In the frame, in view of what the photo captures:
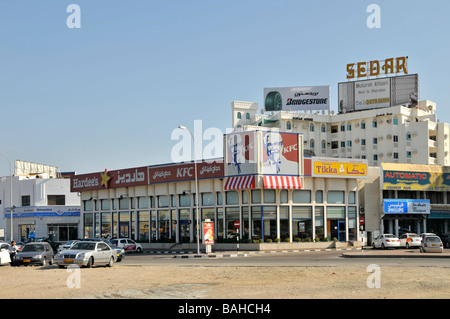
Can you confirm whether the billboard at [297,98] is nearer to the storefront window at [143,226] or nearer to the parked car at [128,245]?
the storefront window at [143,226]

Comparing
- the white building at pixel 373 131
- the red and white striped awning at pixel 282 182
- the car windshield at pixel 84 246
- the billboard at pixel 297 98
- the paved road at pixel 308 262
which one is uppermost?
the billboard at pixel 297 98

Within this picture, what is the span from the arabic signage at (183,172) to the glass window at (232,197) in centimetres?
211

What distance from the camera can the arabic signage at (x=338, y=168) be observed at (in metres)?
55.2

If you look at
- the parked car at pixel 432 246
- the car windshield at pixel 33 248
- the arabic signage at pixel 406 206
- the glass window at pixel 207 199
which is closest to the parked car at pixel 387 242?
the parked car at pixel 432 246

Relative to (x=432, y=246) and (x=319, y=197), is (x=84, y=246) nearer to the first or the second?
(x=432, y=246)

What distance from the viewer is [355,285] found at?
66.2ft

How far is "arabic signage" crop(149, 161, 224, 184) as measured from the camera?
2160 inches

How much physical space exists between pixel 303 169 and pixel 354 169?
6248 mm

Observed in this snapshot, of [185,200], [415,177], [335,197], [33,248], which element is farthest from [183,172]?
[33,248]

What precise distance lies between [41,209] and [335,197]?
41.4 metres

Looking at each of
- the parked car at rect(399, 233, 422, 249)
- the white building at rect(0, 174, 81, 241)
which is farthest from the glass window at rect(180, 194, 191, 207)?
the white building at rect(0, 174, 81, 241)

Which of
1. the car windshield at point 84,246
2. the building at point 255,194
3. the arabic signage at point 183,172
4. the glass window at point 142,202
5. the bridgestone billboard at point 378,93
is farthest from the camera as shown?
the bridgestone billboard at point 378,93

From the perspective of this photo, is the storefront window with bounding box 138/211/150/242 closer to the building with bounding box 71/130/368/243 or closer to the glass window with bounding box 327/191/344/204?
the building with bounding box 71/130/368/243
